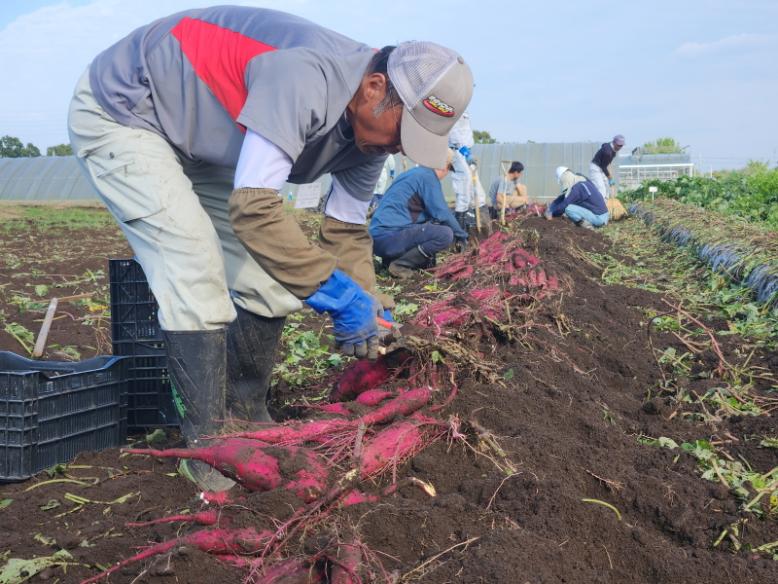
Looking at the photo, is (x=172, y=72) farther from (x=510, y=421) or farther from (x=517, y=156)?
(x=517, y=156)

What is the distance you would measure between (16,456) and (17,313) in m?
3.68

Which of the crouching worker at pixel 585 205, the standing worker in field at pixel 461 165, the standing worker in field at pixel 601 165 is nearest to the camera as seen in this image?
the standing worker in field at pixel 461 165

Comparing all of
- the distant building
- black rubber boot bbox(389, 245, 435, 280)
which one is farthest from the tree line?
black rubber boot bbox(389, 245, 435, 280)

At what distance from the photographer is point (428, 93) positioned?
2.46m

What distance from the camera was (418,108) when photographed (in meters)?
2.49

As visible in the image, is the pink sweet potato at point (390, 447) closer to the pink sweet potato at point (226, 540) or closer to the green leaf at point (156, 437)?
the pink sweet potato at point (226, 540)

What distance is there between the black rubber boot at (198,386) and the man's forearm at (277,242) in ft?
1.27

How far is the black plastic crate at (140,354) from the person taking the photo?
330cm

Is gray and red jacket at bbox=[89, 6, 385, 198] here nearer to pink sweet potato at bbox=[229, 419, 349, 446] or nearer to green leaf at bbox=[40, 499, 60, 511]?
pink sweet potato at bbox=[229, 419, 349, 446]

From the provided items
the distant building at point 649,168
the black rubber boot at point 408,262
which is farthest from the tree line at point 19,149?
the black rubber boot at point 408,262

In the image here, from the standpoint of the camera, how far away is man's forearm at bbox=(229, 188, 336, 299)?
235 centimetres

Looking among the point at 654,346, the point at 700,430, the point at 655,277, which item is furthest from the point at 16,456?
the point at 655,277

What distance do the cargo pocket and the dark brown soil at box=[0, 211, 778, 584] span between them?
943 mm

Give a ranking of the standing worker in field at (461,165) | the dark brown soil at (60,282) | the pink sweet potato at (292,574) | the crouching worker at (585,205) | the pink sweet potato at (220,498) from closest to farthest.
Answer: the pink sweet potato at (292,574), the pink sweet potato at (220,498), the dark brown soil at (60,282), the standing worker in field at (461,165), the crouching worker at (585,205)
